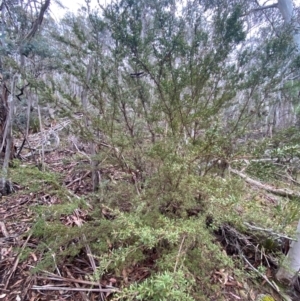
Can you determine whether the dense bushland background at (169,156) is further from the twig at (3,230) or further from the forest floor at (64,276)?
the twig at (3,230)

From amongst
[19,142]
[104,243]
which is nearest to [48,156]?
[19,142]

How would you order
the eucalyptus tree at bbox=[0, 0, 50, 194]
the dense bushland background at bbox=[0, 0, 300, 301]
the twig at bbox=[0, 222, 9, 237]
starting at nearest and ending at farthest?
the dense bushland background at bbox=[0, 0, 300, 301], the twig at bbox=[0, 222, 9, 237], the eucalyptus tree at bbox=[0, 0, 50, 194]

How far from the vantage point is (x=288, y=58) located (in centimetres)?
203

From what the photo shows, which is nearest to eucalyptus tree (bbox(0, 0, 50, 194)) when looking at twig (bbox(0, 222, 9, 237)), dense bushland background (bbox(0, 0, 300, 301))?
twig (bbox(0, 222, 9, 237))

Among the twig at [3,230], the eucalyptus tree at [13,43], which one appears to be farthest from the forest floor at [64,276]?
the eucalyptus tree at [13,43]

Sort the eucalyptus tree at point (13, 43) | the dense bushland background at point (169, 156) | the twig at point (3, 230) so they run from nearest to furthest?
the dense bushland background at point (169, 156) < the twig at point (3, 230) < the eucalyptus tree at point (13, 43)

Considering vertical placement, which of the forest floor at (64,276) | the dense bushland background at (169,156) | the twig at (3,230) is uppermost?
the dense bushland background at (169,156)

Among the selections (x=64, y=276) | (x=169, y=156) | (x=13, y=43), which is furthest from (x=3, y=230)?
(x=13, y=43)

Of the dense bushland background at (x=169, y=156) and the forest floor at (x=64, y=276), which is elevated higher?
the dense bushland background at (x=169, y=156)

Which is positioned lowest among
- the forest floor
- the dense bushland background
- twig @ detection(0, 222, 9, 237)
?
the forest floor

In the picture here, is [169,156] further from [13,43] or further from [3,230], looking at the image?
[13,43]

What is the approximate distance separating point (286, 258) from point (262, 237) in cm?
26

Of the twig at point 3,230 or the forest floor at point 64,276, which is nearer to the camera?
the forest floor at point 64,276

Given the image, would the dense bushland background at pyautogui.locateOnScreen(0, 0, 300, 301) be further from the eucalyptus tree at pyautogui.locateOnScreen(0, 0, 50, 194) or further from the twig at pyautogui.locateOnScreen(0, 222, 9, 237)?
the eucalyptus tree at pyautogui.locateOnScreen(0, 0, 50, 194)
